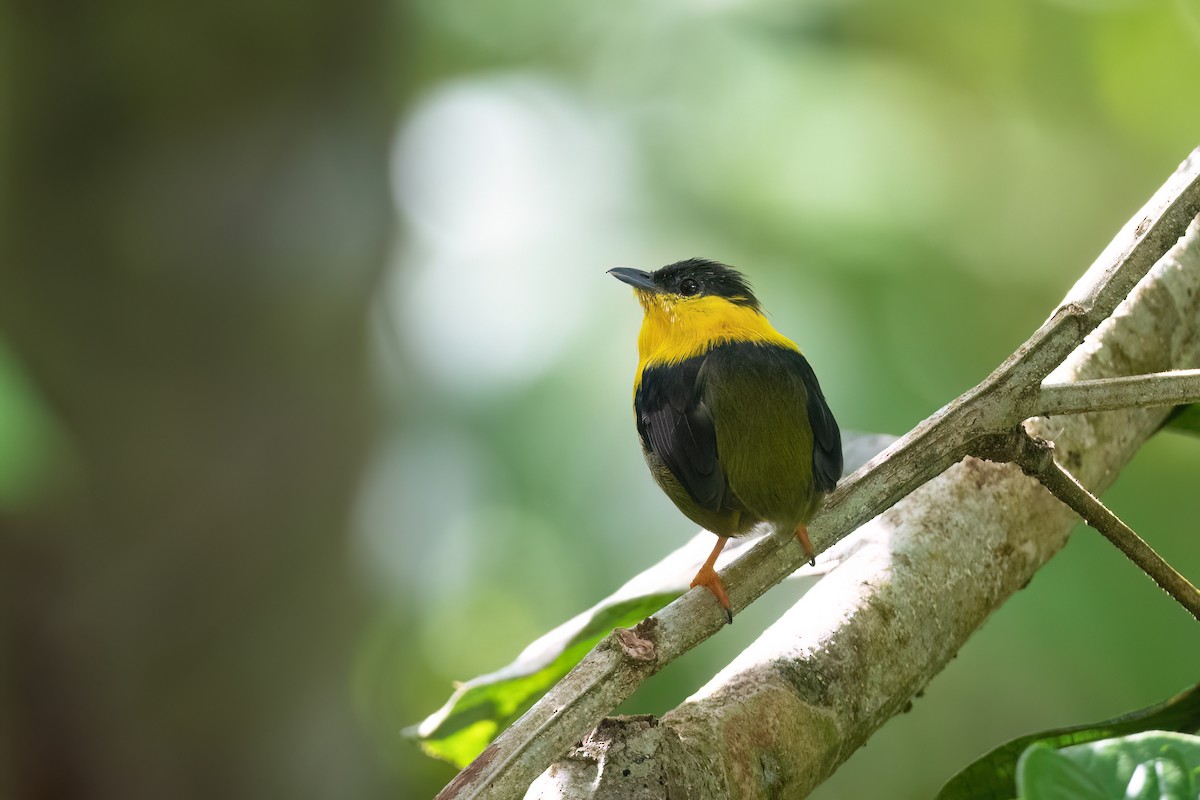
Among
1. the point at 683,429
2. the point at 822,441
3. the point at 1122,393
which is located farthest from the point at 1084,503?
the point at 683,429

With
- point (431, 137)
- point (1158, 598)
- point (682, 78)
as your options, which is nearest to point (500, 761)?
point (1158, 598)

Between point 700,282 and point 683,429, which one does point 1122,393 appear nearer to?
point 683,429

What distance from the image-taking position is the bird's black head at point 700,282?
2.58m

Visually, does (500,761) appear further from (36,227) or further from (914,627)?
(36,227)

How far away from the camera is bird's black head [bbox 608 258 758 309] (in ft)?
8.48

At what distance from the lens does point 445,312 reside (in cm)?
595

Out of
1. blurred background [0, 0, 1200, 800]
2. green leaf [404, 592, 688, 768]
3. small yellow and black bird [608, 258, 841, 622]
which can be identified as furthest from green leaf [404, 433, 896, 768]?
blurred background [0, 0, 1200, 800]

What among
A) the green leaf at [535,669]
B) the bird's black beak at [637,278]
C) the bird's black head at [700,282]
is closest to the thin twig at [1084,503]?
the green leaf at [535,669]

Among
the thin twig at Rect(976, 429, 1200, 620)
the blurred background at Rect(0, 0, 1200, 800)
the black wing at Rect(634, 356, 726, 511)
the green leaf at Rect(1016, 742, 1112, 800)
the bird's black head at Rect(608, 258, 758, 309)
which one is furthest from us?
the blurred background at Rect(0, 0, 1200, 800)

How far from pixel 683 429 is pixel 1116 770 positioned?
1.15m

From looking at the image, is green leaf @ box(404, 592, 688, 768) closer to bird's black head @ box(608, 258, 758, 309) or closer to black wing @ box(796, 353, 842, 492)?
black wing @ box(796, 353, 842, 492)

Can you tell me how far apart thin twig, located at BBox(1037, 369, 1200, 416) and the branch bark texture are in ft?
0.41

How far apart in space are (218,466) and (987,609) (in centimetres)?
340

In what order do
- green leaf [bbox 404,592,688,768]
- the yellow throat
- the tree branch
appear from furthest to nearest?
the yellow throat < green leaf [bbox 404,592,688,768] < the tree branch
